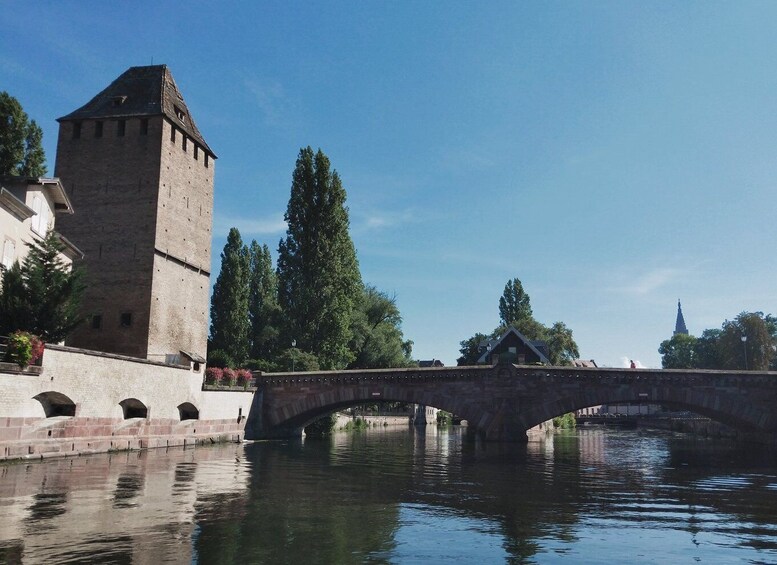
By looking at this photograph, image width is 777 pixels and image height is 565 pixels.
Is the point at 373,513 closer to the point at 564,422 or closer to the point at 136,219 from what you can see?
the point at 136,219

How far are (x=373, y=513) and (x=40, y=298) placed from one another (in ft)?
60.7

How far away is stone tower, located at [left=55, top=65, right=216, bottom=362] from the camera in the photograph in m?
41.3

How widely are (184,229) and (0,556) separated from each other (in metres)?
37.2

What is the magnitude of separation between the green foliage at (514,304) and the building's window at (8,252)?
75633 mm

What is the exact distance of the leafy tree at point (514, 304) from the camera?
3821 inches

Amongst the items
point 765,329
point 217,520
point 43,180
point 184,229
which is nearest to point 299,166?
point 184,229

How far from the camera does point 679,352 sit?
129625 mm

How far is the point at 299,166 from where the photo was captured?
54812mm

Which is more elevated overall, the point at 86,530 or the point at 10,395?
the point at 10,395

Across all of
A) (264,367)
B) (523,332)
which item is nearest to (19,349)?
(264,367)

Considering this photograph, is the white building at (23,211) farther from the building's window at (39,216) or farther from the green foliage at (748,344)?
the green foliage at (748,344)

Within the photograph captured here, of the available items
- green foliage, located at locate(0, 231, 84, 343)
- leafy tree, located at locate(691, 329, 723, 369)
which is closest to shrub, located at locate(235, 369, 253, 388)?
green foliage, located at locate(0, 231, 84, 343)

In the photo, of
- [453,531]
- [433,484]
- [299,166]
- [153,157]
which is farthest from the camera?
[299,166]

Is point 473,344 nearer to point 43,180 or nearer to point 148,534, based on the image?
point 43,180
